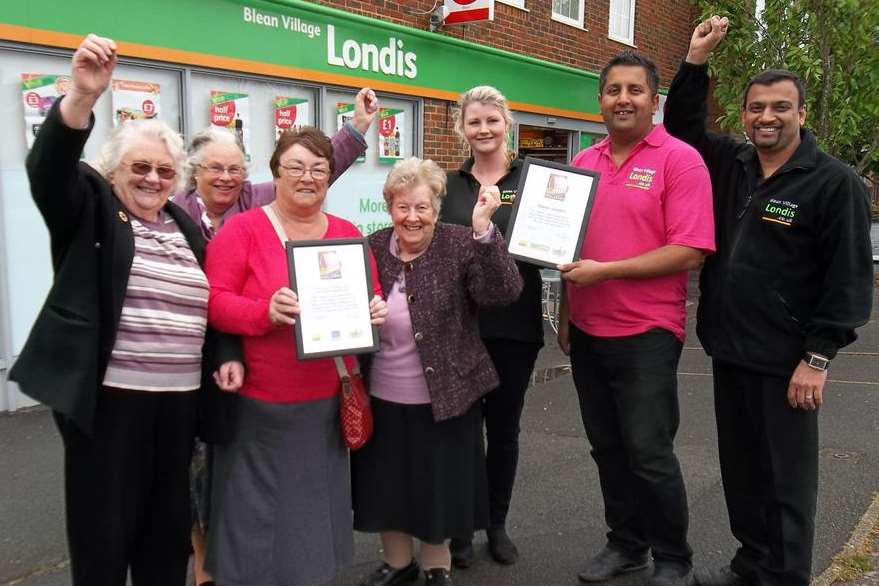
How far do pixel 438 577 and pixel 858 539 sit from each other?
6.84ft

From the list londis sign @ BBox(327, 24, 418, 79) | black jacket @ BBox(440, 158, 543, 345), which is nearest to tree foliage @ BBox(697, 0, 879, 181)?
londis sign @ BBox(327, 24, 418, 79)

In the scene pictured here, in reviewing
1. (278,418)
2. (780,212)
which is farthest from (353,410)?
(780,212)

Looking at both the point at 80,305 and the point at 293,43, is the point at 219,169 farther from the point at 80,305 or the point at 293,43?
the point at 293,43

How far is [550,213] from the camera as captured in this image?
9.91ft

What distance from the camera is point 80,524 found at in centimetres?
236

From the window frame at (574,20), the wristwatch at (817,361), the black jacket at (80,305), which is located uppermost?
the window frame at (574,20)

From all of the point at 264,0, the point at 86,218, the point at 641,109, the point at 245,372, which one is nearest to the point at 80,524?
the point at 245,372

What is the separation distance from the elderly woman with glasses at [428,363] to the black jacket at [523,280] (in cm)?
25

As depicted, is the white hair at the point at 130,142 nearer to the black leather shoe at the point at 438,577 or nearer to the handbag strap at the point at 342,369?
the handbag strap at the point at 342,369

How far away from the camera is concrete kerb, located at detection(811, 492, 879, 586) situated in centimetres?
327

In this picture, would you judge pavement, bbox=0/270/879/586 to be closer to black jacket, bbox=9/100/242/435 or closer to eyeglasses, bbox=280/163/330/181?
black jacket, bbox=9/100/242/435

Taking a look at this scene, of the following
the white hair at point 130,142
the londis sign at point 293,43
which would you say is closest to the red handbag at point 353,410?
the white hair at point 130,142

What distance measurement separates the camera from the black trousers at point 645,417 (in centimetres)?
307

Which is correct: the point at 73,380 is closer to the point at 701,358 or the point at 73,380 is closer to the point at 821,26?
the point at 701,358
